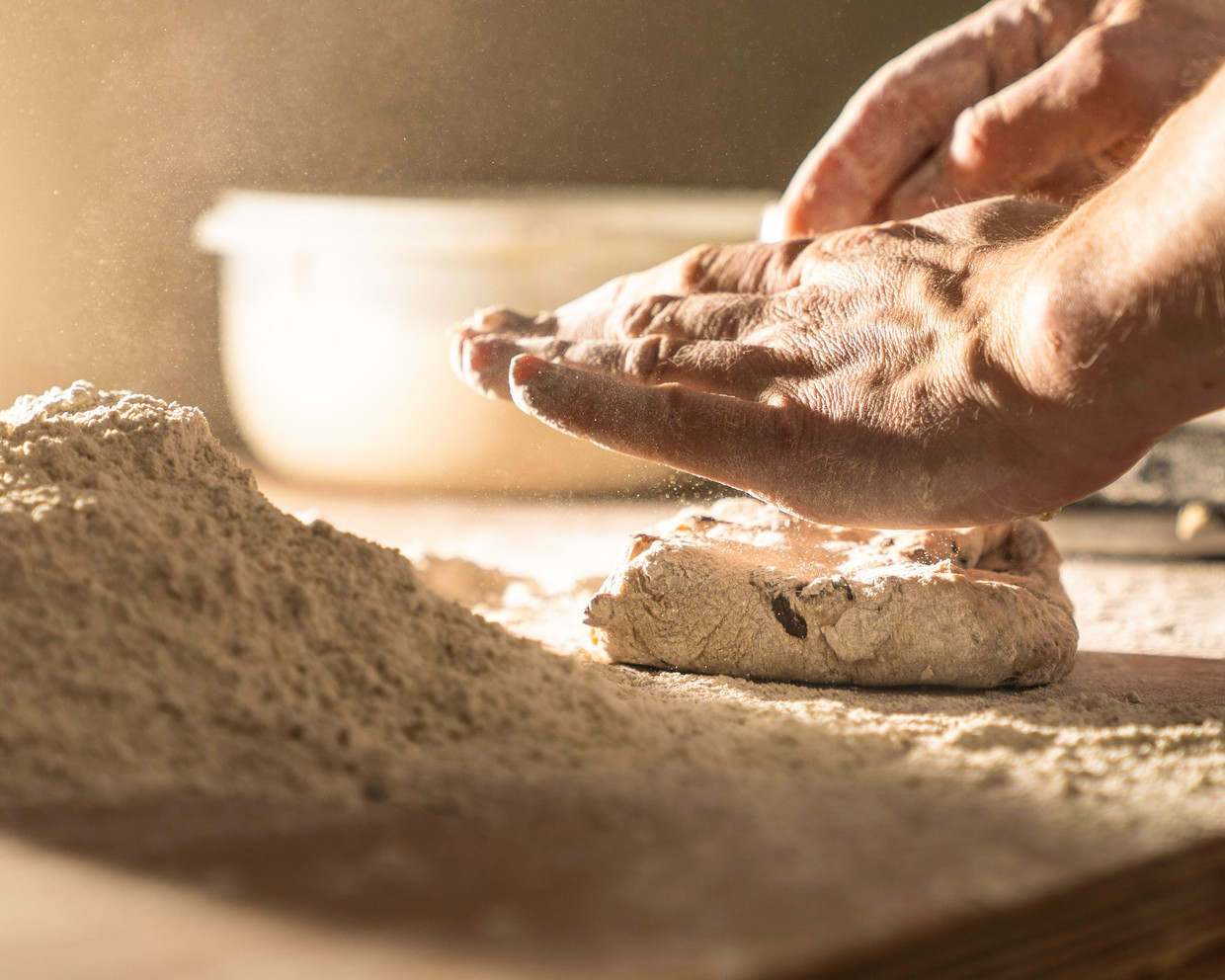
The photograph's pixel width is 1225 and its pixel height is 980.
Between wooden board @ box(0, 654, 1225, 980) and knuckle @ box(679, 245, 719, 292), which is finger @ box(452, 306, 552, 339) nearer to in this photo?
knuckle @ box(679, 245, 719, 292)

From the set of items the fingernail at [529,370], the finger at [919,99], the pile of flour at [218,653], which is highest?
the finger at [919,99]

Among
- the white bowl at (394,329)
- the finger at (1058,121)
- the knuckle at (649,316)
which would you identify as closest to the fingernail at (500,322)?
the knuckle at (649,316)

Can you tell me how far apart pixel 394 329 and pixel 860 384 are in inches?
47.6

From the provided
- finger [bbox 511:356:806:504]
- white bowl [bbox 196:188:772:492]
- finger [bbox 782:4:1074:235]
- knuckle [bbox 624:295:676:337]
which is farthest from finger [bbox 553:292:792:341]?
white bowl [bbox 196:188:772:492]

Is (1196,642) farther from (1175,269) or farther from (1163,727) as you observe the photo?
(1175,269)

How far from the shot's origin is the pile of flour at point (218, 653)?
1.40 feet

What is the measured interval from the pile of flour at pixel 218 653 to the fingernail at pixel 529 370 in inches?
7.5

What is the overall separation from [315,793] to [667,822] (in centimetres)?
15

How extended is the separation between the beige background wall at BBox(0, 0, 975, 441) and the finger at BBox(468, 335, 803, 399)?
1.11 feet

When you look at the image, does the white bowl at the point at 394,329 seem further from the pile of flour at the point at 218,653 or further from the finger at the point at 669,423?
the pile of flour at the point at 218,653

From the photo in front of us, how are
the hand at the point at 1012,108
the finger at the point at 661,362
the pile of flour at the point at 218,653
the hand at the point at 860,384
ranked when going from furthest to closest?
the hand at the point at 1012,108 → the finger at the point at 661,362 → the hand at the point at 860,384 → the pile of flour at the point at 218,653

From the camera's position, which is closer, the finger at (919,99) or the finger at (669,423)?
the finger at (669,423)

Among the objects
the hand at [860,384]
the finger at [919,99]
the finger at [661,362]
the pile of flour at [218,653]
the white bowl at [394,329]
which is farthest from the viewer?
the white bowl at [394,329]

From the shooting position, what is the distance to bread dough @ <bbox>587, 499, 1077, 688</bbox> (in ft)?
2.16
